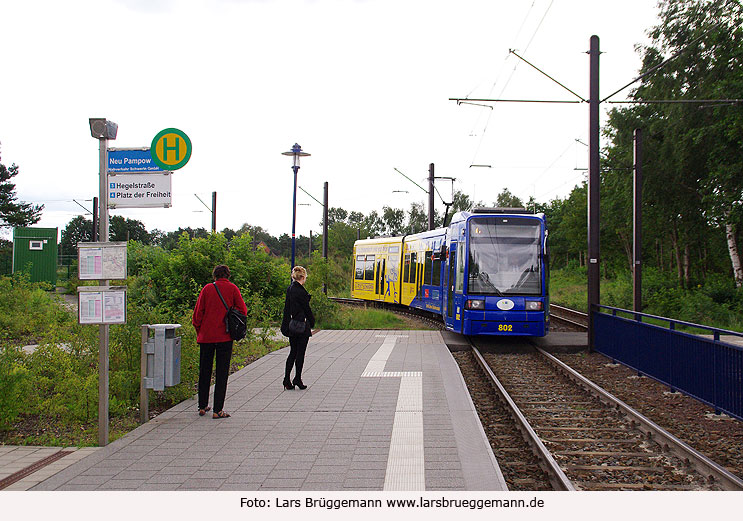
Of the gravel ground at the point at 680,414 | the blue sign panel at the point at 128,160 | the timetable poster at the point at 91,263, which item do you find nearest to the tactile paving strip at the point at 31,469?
the timetable poster at the point at 91,263

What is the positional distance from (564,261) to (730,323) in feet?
170

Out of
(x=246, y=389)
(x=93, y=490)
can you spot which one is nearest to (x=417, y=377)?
(x=246, y=389)

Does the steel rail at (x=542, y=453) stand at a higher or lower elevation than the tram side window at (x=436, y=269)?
lower

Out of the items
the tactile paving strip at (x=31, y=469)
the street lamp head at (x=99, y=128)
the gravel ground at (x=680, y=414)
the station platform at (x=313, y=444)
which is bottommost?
the gravel ground at (x=680, y=414)

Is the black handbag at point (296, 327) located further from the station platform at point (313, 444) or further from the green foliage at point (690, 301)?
the green foliage at point (690, 301)

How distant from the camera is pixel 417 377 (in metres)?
11.0

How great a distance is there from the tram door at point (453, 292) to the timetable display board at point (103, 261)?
10.4 m

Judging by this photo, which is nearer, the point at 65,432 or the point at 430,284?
the point at 65,432

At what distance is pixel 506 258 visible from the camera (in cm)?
1580

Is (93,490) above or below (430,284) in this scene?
below

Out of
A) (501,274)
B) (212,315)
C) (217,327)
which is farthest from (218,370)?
(501,274)

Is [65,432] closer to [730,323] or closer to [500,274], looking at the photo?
[500,274]

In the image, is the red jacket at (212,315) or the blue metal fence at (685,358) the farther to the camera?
the blue metal fence at (685,358)

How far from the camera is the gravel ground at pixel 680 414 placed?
278 inches
